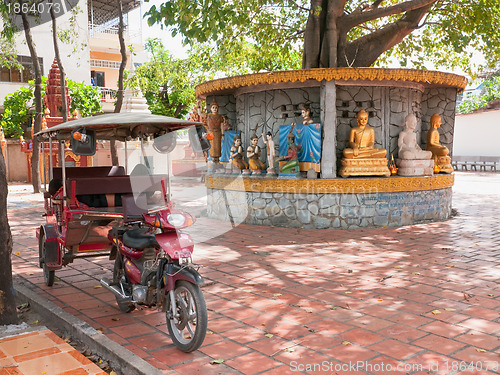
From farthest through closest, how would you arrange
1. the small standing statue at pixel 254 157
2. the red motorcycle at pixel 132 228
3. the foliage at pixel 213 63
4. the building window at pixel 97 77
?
the building window at pixel 97 77 < the foliage at pixel 213 63 < the small standing statue at pixel 254 157 < the red motorcycle at pixel 132 228

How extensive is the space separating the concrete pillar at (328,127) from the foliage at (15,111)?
22.6 meters

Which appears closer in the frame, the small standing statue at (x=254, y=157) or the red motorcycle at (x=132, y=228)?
the red motorcycle at (x=132, y=228)

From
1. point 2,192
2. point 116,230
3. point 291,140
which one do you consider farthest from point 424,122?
point 2,192

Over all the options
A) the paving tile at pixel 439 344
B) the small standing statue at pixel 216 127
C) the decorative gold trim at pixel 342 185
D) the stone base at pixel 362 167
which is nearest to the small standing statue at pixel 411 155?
the decorative gold trim at pixel 342 185

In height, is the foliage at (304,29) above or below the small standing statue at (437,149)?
above

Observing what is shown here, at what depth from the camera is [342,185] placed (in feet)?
32.6

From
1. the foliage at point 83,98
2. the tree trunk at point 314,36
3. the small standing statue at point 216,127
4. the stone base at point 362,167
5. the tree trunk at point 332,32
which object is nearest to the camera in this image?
the stone base at point 362,167

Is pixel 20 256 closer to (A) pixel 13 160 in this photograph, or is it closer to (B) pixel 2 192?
(B) pixel 2 192

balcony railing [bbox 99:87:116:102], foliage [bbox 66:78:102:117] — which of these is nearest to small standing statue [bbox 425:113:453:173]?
foliage [bbox 66:78:102:117]

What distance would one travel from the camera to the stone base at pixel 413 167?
10461 millimetres

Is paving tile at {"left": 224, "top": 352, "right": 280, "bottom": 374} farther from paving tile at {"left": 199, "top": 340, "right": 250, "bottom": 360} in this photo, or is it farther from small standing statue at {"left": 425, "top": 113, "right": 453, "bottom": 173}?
small standing statue at {"left": 425, "top": 113, "right": 453, "bottom": 173}

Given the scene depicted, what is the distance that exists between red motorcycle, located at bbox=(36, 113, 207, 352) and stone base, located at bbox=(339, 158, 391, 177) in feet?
15.1

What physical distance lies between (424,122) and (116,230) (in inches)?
357

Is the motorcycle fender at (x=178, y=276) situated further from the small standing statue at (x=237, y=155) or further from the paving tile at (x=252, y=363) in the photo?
the small standing statue at (x=237, y=155)
